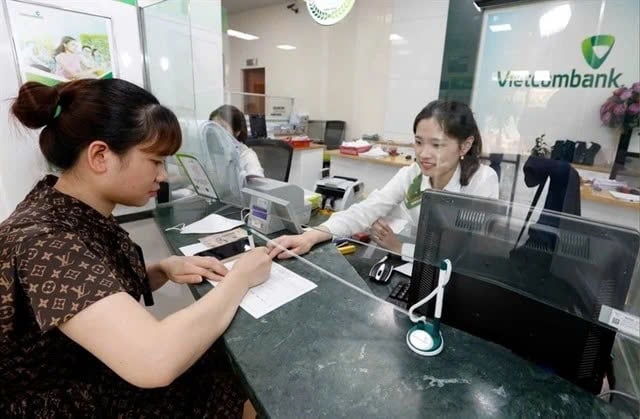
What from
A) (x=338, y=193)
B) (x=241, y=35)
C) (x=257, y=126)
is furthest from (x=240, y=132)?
(x=241, y=35)

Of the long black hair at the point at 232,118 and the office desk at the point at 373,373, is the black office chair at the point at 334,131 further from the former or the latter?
the office desk at the point at 373,373

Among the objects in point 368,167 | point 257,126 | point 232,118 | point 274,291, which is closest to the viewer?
point 274,291

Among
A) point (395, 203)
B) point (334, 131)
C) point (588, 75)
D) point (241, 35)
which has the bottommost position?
point (395, 203)

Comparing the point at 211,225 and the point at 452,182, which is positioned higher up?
the point at 452,182

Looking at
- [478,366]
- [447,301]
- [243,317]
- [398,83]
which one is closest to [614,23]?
[447,301]

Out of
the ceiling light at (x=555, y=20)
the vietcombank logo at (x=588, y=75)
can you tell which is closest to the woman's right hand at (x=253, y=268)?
the vietcombank logo at (x=588, y=75)

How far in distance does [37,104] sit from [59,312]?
1.57ft

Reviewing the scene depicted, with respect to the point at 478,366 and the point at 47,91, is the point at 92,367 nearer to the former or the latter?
the point at 47,91

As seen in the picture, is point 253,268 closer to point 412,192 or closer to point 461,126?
point 412,192

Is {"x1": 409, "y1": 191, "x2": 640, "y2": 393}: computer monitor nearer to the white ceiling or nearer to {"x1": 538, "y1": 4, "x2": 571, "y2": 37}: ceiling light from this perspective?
{"x1": 538, "y1": 4, "x2": 571, "y2": 37}: ceiling light

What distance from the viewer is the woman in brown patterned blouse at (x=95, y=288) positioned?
0.56 m

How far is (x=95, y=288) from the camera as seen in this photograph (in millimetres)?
569

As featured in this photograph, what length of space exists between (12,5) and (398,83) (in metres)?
3.89

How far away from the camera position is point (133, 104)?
0.74 metres
